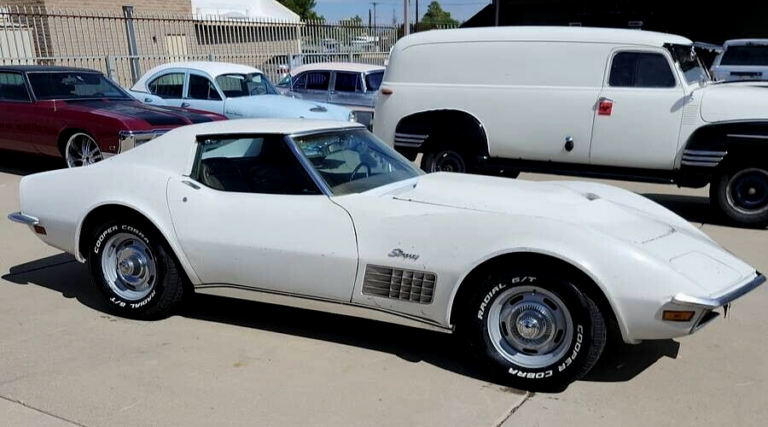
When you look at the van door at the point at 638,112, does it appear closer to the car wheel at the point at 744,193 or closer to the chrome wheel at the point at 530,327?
the car wheel at the point at 744,193

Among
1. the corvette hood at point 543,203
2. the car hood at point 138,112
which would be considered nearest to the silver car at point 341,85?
the car hood at point 138,112

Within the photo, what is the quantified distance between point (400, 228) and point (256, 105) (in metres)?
8.15

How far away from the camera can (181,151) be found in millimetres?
4465

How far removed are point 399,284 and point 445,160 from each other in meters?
5.21

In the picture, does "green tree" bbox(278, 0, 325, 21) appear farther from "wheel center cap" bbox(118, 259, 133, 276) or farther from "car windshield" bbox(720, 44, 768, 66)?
"wheel center cap" bbox(118, 259, 133, 276)

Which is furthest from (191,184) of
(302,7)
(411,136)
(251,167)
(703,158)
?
(302,7)

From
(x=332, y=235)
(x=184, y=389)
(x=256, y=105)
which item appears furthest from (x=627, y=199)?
(x=256, y=105)

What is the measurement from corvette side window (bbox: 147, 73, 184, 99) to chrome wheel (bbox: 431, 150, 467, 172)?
526cm

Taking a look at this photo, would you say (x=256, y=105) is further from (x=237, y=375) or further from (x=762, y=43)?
(x=762, y=43)

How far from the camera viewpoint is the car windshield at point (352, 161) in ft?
13.6

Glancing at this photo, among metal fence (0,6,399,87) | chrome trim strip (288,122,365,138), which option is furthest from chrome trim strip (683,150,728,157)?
metal fence (0,6,399,87)

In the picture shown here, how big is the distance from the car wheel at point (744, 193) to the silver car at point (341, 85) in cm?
717

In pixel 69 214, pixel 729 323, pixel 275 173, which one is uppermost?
pixel 275 173

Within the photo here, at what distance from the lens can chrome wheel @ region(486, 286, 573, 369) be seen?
11.5ft
